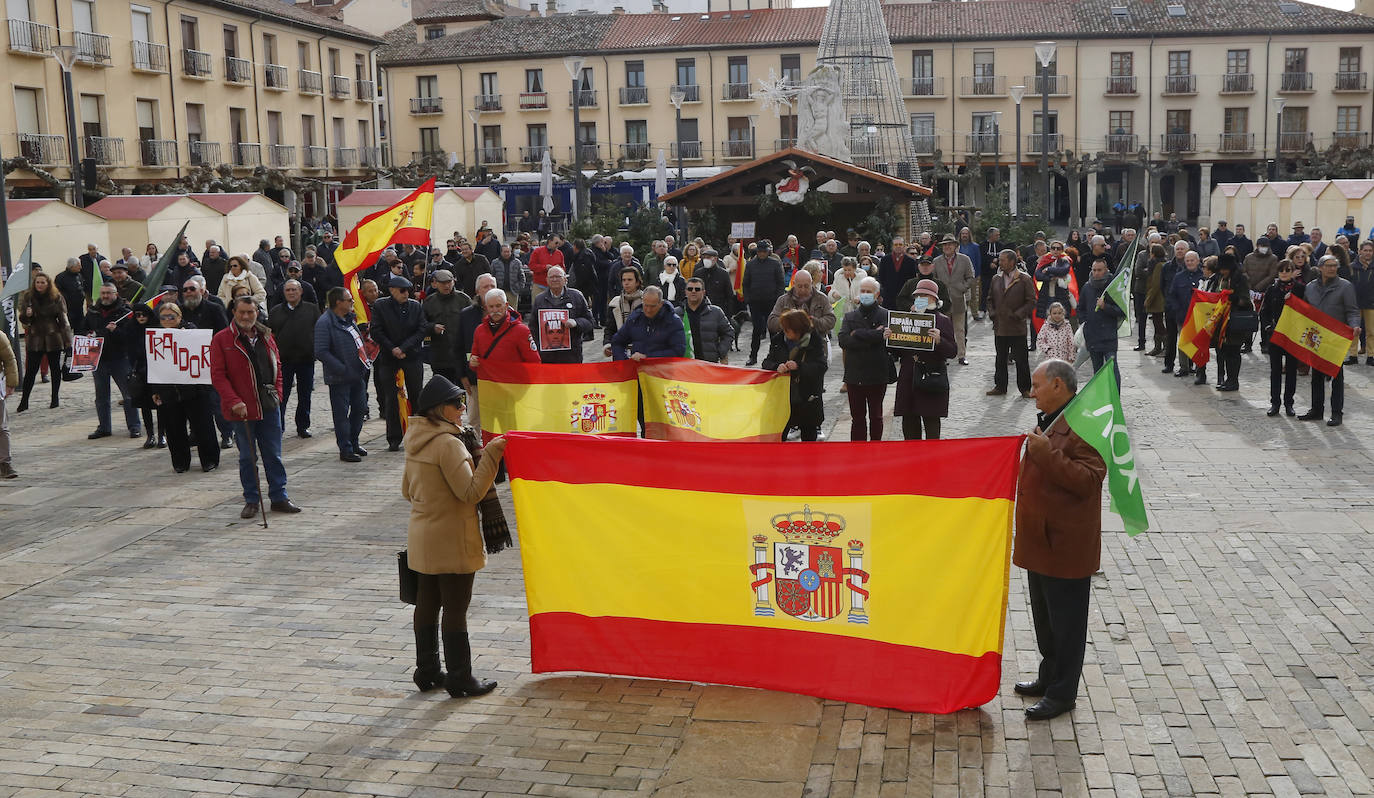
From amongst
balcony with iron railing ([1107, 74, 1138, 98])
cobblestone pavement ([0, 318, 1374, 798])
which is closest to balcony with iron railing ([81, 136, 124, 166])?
cobblestone pavement ([0, 318, 1374, 798])

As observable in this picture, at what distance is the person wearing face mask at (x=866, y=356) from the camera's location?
1121 centimetres

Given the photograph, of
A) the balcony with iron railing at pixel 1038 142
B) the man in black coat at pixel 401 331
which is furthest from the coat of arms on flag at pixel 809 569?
the balcony with iron railing at pixel 1038 142

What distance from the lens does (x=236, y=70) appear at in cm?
4891

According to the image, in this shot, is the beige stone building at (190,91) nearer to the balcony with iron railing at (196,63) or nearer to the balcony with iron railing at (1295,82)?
the balcony with iron railing at (196,63)

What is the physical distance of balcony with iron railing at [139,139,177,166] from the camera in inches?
1756

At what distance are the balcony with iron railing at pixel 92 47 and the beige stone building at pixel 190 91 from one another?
4 centimetres

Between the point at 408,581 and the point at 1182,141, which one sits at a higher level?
the point at 1182,141

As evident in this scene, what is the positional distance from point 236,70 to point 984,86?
32194mm

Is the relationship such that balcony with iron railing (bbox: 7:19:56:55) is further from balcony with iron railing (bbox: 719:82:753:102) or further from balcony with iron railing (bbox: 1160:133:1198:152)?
balcony with iron railing (bbox: 1160:133:1198:152)

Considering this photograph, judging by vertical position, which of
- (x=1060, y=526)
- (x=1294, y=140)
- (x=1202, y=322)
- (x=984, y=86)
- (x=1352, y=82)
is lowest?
(x=1060, y=526)

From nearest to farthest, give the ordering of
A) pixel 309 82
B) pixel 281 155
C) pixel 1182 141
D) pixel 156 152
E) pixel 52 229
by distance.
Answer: pixel 52 229 → pixel 156 152 → pixel 281 155 → pixel 309 82 → pixel 1182 141

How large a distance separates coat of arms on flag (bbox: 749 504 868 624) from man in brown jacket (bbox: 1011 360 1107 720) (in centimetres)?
76

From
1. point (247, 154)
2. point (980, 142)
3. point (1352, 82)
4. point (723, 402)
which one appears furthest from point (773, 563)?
point (1352, 82)

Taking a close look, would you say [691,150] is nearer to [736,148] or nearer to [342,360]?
[736,148]
